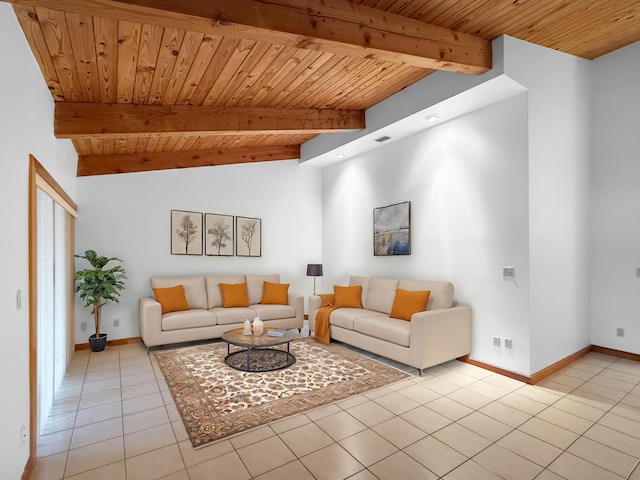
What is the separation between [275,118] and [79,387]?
3.66 metres

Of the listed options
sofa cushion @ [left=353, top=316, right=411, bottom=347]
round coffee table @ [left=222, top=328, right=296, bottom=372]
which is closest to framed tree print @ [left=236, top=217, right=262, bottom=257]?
round coffee table @ [left=222, top=328, right=296, bottom=372]

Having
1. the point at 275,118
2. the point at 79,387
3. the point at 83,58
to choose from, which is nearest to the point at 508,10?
the point at 275,118

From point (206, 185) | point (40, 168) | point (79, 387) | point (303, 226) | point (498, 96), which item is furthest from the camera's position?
point (303, 226)

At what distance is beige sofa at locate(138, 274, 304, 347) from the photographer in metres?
4.67

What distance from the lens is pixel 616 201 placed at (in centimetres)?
425

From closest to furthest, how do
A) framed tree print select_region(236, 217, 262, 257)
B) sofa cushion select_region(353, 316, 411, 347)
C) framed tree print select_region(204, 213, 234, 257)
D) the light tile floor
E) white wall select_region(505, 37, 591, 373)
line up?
the light tile floor < white wall select_region(505, 37, 591, 373) < sofa cushion select_region(353, 316, 411, 347) < framed tree print select_region(204, 213, 234, 257) < framed tree print select_region(236, 217, 262, 257)

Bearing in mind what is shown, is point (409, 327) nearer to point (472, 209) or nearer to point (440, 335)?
point (440, 335)

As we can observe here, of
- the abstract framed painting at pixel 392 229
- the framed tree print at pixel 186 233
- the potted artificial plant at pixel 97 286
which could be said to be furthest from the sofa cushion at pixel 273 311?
the potted artificial plant at pixel 97 286

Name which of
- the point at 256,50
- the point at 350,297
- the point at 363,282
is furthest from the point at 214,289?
the point at 256,50

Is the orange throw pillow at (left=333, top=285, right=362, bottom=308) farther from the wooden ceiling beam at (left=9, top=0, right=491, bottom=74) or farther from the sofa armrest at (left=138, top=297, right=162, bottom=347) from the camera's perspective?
the wooden ceiling beam at (left=9, top=0, right=491, bottom=74)

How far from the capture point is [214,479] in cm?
212

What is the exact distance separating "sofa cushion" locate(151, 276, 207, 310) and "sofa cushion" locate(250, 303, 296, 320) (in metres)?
0.77

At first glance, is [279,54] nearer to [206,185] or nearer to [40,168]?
[40,168]

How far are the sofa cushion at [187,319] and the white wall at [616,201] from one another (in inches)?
198
